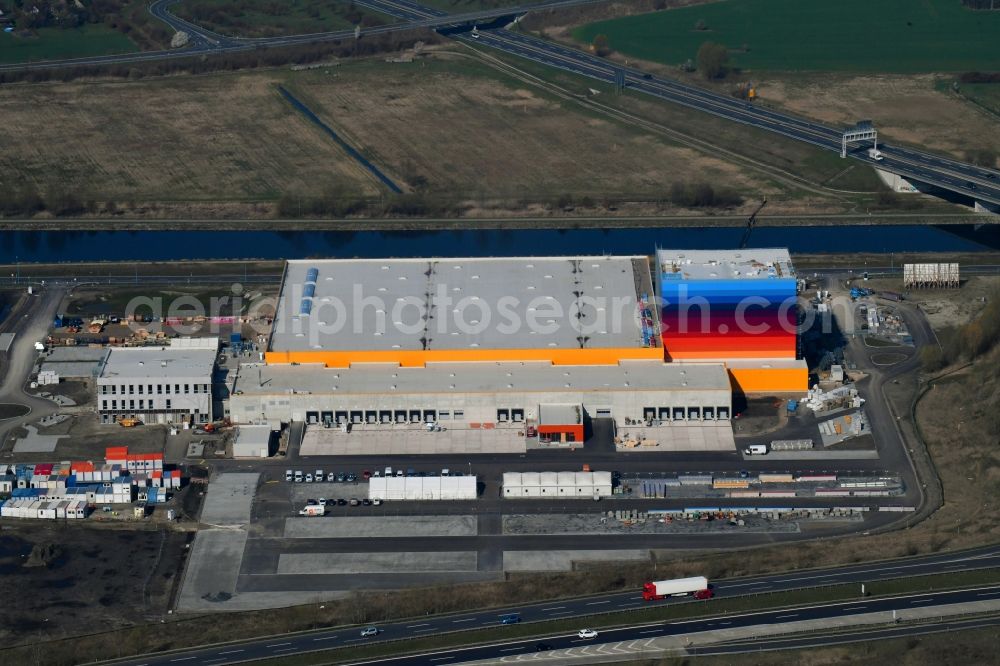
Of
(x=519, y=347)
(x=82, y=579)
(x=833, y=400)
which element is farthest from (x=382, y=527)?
(x=833, y=400)

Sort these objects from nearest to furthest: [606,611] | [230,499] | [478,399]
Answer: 1. [606,611]
2. [230,499]
3. [478,399]

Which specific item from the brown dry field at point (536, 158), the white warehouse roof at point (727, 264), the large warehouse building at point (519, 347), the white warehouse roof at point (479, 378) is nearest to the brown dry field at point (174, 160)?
the brown dry field at point (536, 158)

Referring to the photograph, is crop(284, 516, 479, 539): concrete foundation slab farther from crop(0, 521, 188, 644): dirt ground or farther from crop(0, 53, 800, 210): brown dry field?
crop(0, 53, 800, 210): brown dry field

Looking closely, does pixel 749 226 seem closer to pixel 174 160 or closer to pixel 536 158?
pixel 536 158

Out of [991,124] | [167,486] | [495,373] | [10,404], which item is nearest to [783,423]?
[495,373]

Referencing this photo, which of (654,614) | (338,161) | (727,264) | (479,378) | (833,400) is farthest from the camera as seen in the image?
(338,161)
